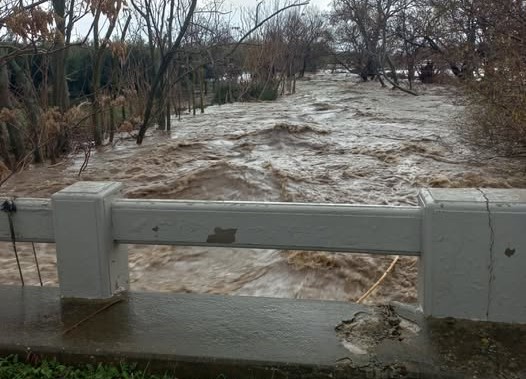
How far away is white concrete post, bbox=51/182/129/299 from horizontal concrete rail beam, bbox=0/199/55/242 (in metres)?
0.10

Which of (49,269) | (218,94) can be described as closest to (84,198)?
(49,269)

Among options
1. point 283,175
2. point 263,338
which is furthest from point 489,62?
A: point 263,338

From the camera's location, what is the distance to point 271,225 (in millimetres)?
3006

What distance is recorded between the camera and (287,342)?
2.76 m

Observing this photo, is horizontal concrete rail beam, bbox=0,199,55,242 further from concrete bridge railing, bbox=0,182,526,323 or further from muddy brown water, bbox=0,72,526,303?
muddy brown water, bbox=0,72,526,303

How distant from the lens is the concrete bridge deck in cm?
257

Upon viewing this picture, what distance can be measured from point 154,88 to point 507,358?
11798 mm

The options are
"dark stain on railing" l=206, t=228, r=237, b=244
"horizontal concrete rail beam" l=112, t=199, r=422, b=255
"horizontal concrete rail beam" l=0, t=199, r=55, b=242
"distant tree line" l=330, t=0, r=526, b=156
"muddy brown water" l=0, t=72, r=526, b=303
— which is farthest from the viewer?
"distant tree line" l=330, t=0, r=526, b=156

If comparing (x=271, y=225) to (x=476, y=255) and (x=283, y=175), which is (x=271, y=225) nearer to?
(x=476, y=255)

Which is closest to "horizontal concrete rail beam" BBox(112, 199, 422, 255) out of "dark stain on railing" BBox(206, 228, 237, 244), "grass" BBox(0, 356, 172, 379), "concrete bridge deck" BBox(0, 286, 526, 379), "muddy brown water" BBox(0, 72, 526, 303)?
"dark stain on railing" BBox(206, 228, 237, 244)

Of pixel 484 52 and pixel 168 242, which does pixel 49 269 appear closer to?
pixel 168 242

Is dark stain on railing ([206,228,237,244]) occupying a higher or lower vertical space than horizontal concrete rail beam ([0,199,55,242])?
lower

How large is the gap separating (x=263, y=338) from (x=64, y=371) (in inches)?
36.9

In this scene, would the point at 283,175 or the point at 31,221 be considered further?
the point at 283,175
